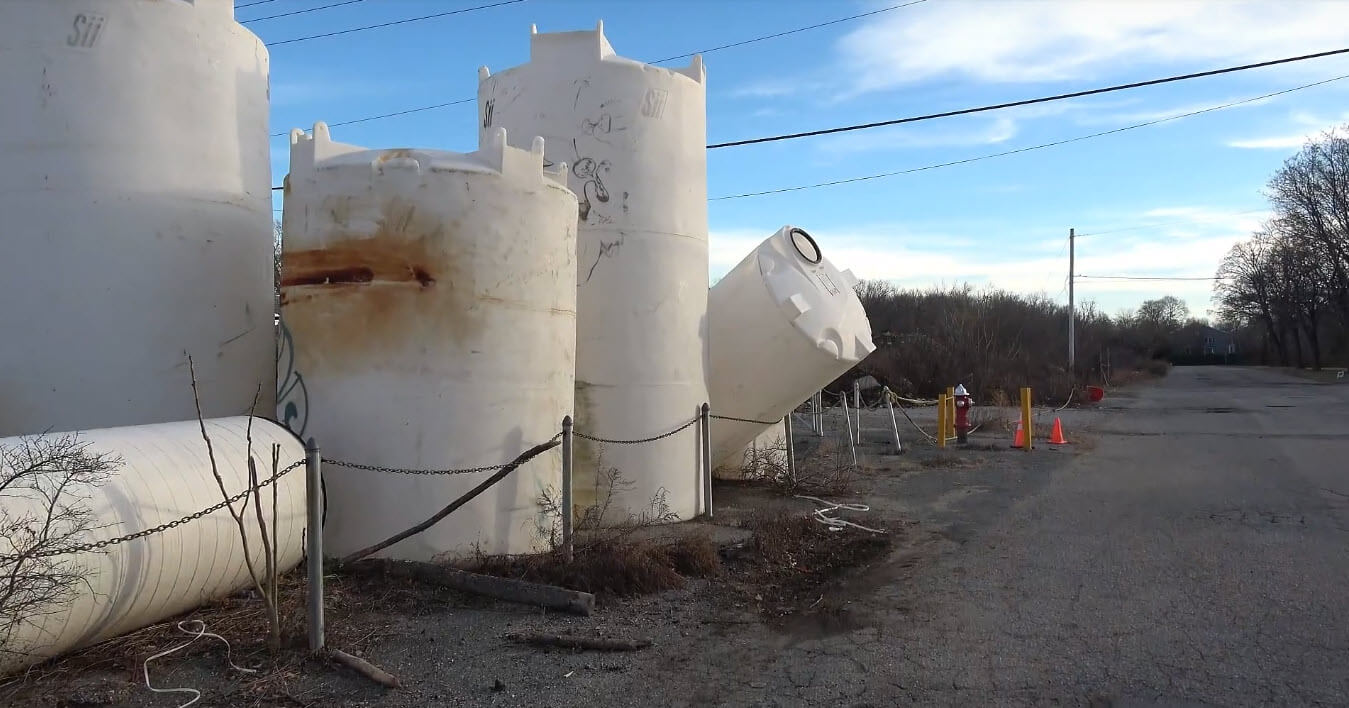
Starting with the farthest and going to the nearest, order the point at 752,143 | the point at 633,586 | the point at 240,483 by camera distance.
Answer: the point at 752,143
the point at 633,586
the point at 240,483

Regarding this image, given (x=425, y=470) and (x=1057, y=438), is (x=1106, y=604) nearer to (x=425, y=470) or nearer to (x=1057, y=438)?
(x=425, y=470)

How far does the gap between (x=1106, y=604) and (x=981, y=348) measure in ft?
127

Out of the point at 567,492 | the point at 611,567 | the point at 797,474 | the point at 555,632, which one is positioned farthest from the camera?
the point at 797,474

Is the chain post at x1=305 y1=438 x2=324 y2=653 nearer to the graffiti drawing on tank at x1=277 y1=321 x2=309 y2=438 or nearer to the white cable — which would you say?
the white cable

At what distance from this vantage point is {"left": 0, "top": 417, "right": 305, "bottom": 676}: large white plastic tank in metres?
4.67

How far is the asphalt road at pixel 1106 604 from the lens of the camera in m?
5.00

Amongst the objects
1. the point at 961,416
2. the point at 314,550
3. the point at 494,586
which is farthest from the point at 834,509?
the point at 961,416

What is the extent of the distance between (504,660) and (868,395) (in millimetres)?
32187

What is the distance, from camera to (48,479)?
476 cm

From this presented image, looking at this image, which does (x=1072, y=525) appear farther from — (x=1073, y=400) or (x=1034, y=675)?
(x=1073, y=400)

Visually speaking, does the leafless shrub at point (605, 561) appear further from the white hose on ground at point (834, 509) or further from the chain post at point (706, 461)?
the white hose on ground at point (834, 509)

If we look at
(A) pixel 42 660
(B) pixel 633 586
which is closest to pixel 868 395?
(B) pixel 633 586

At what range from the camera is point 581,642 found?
572 centimetres

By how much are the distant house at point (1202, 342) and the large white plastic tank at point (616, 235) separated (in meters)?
115
